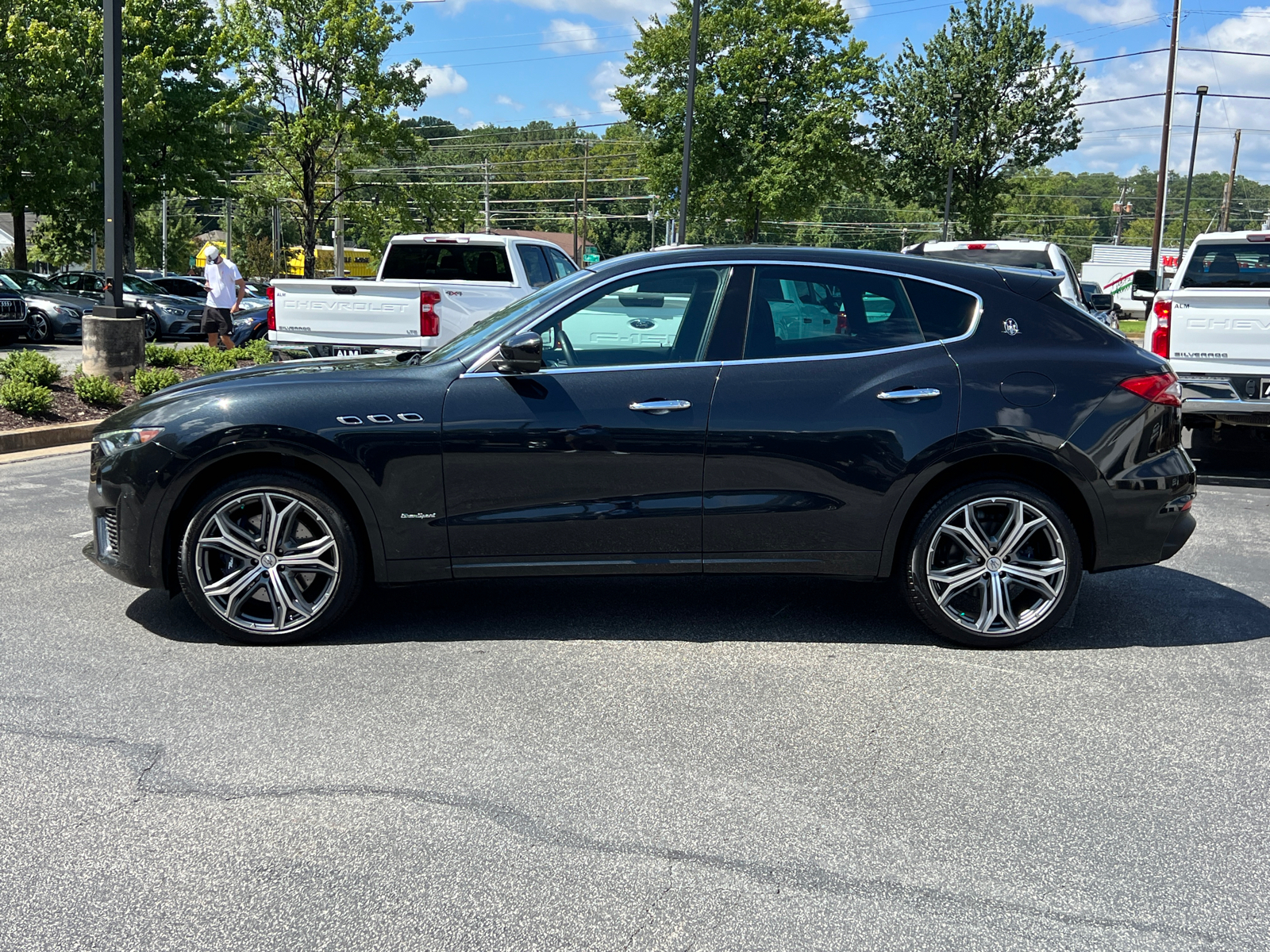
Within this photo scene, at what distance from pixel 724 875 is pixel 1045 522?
2.62m

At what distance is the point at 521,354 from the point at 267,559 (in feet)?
4.66

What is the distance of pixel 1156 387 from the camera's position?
5121mm

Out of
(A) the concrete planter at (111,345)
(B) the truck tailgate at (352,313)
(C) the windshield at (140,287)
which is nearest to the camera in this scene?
(B) the truck tailgate at (352,313)

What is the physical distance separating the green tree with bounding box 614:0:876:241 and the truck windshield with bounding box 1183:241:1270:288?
2825 cm

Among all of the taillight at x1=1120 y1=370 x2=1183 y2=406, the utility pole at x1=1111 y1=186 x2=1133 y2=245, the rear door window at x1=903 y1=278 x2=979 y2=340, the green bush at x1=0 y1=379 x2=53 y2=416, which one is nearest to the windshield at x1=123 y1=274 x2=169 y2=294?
the green bush at x1=0 y1=379 x2=53 y2=416

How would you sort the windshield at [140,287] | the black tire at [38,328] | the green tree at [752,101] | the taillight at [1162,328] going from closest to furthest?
the taillight at [1162,328] < the black tire at [38,328] < the windshield at [140,287] < the green tree at [752,101]

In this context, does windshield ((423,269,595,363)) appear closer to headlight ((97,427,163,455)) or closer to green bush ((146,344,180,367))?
headlight ((97,427,163,455))

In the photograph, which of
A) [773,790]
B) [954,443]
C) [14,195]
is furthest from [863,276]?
[14,195]

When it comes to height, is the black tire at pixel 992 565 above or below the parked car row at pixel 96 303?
below

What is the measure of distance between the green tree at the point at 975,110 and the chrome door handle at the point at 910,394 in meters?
40.0

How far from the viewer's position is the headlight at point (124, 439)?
492 centimetres

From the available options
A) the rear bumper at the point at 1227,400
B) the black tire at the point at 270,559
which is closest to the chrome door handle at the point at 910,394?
the black tire at the point at 270,559

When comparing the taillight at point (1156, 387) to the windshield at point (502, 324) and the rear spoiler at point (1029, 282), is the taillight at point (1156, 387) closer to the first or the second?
the rear spoiler at point (1029, 282)

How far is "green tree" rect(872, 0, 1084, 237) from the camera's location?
43.0 metres
